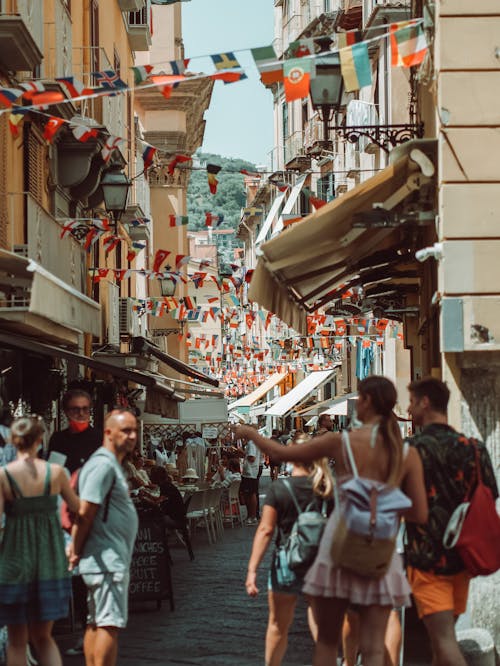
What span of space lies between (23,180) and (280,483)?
37.5ft

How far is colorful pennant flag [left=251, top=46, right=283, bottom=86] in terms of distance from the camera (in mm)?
10516

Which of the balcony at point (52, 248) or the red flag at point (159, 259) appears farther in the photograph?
the red flag at point (159, 259)

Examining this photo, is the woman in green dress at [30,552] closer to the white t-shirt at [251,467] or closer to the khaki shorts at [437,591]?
the khaki shorts at [437,591]

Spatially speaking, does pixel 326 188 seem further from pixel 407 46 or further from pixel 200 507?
pixel 407 46

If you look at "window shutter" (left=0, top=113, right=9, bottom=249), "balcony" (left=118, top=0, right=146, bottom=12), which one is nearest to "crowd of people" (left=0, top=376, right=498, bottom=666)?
"window shutter" (left=0, top=113, right=9, bottom=249)

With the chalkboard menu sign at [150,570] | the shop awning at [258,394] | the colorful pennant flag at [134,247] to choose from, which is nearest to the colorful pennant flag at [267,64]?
the chalkboard menu sign at [150,570]

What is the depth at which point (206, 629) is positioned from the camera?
12141mm

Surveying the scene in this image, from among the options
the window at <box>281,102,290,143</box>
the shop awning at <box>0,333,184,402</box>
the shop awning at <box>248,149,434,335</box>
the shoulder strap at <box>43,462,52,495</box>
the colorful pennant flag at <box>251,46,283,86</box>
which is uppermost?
the window at <box>281,102,290,143</box>

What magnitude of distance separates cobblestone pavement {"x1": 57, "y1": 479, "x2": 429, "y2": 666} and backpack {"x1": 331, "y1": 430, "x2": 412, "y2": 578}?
3.08m

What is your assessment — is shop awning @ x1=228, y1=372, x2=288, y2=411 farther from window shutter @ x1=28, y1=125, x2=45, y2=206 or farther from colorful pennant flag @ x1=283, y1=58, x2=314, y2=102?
colorful pennant flag @ x1=283, y1=58, x2=314, y2=102

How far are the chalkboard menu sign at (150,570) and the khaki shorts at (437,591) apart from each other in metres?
5.60

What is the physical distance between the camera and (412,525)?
26.4 feet

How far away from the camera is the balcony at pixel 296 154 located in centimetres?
5291

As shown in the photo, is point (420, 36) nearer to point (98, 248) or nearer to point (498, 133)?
point (498, 133)
